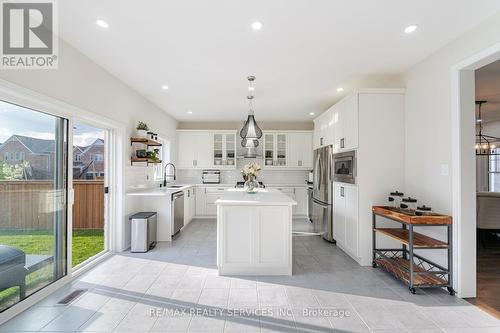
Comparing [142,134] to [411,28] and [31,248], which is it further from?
[411,28]

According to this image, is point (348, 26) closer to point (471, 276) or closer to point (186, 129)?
point (471, 276)

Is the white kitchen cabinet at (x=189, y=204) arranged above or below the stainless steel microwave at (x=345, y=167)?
below

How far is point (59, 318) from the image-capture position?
2.16 meters

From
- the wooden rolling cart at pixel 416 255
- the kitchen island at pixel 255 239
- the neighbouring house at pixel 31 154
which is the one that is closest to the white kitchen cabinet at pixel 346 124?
the wooden rolling cart at pixel 416 255

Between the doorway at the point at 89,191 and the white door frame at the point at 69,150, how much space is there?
0.36 feet

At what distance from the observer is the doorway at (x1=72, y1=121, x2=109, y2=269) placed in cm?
348

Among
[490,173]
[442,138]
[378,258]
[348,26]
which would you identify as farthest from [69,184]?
[490,173]

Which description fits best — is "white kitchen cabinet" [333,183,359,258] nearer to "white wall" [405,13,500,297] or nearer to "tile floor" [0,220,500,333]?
"tile floor" [0,220,500,333]

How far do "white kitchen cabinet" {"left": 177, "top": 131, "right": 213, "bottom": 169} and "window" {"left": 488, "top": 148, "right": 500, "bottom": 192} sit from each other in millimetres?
7604

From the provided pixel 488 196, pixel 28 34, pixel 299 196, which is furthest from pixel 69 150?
pixel 488 196

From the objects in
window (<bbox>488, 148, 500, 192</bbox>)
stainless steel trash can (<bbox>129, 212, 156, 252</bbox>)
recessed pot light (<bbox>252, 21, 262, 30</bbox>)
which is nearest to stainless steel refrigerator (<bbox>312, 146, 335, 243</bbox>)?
recessed pot light (<bbox>252, 21, 262, 30</bbox>)

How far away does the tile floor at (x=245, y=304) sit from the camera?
2.08 m

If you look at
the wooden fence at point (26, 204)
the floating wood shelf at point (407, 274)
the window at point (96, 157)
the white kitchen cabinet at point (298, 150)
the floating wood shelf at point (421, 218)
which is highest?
the white kitchen cabinet at point (298, 150)

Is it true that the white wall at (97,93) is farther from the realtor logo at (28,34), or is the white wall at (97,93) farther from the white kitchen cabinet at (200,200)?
the white kitchen cabinet at (200,200)
